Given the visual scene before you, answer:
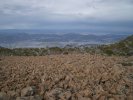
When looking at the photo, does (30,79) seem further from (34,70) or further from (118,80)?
(118,80)

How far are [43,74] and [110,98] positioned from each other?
425 centimetres

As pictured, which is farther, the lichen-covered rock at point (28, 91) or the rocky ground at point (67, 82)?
the lichen-covered rock at point (28, 91)

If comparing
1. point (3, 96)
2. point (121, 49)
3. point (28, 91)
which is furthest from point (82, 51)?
point (3, 96)

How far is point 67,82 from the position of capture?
11.9m

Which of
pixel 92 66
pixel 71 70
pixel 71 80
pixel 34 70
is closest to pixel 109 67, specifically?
pixel 92 66

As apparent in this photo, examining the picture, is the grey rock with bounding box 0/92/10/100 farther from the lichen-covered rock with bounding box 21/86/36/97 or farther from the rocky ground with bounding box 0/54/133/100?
the lichen-covered rock with bounding box 21/86/36/97

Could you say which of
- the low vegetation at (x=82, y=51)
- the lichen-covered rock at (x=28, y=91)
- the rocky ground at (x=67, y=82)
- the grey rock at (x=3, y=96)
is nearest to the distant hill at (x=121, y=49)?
the low vegetation at (x=82, y=51)

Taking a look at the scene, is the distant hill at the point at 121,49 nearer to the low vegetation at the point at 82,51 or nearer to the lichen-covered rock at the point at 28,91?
the low vegetation at the point at 82,51

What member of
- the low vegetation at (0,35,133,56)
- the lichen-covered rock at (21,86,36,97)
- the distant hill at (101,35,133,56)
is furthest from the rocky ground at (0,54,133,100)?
the distant hill at (101,35,133,56)

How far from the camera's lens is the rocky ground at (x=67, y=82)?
10.5 m

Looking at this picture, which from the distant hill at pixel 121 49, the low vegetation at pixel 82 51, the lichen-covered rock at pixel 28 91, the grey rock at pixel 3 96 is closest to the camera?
the grey rock at pixel 3 96

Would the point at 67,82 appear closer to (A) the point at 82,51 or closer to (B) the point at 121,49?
(A) the point at 82,51

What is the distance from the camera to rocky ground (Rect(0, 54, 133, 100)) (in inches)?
412

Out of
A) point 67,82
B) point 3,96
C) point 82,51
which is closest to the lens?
point 3,96
